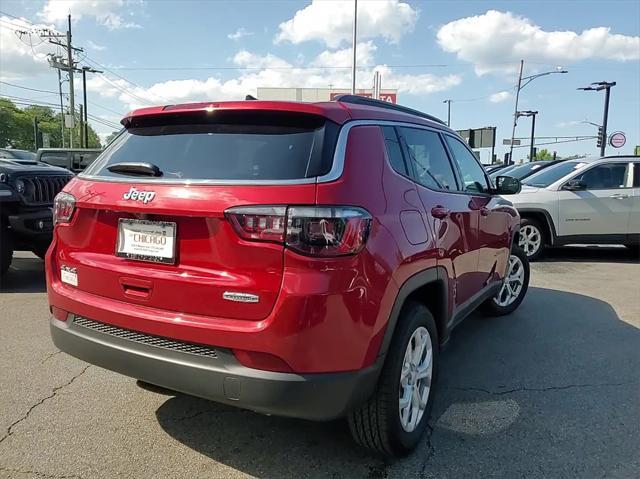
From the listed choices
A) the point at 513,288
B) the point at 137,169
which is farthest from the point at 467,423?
the point at 513,288

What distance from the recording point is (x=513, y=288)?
214 inches

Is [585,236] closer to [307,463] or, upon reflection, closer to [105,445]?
[307,463]

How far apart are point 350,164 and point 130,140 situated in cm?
126

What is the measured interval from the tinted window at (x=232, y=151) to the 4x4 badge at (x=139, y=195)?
4.7 inches

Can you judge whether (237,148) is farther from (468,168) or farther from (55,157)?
(55,157)

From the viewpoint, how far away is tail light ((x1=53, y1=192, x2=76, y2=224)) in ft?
8.75

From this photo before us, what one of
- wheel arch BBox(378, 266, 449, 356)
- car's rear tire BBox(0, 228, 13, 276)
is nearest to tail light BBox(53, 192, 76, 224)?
wheel arch BBox(378, 266, 449, 356)

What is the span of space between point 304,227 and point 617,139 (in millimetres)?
31616

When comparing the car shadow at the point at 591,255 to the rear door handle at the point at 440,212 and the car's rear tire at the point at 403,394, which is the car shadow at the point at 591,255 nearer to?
the rear door handle at the point at 440,212

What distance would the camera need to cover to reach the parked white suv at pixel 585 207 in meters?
8.52

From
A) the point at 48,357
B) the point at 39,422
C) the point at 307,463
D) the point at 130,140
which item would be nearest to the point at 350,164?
the point at 130,140

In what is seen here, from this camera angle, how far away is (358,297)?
7.16 ft

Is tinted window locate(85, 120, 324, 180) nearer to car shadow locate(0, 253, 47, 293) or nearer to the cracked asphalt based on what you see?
the cracked asphalt

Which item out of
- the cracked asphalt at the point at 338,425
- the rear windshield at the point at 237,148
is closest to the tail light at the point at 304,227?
the rear windshield at the point at 237,148
